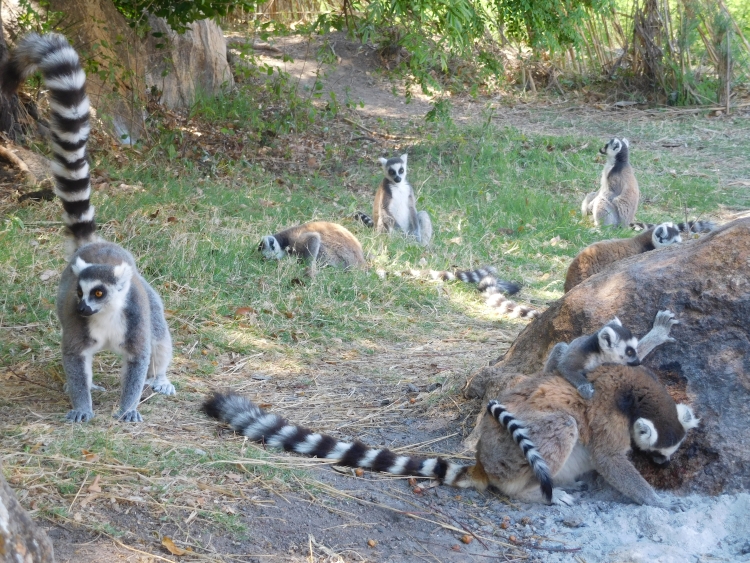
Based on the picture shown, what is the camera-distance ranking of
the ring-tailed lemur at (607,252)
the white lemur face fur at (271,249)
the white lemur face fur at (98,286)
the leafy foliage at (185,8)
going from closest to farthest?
the white lemur face fur at (98,286) → the ring-tailed lemur at (607,252) → the white lemur face fur at (271,249) → the leafy foliage at (185,8)

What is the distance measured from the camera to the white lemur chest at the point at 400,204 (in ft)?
32.3

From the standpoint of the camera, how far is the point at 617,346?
388 centimetres

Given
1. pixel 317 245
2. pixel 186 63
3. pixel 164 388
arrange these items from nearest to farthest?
pixel 164 388
pixel 317 245
pixel 186 63

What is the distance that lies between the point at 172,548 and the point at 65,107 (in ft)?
9.03

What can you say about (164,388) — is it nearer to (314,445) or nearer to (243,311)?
(314,445)

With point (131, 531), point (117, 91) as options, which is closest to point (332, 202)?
point (117, 91)

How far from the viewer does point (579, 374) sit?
3873mm

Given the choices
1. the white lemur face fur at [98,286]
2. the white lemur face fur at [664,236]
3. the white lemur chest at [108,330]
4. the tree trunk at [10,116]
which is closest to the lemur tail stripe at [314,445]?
the white lemur chest at [108,330]

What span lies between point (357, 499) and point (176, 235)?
437 centimetres

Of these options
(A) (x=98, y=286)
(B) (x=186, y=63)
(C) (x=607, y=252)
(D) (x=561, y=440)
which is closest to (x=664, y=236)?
(C) (x=607, y=252)

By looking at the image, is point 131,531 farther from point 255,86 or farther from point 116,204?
point 255,86

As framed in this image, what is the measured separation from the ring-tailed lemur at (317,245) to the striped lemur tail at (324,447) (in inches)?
132

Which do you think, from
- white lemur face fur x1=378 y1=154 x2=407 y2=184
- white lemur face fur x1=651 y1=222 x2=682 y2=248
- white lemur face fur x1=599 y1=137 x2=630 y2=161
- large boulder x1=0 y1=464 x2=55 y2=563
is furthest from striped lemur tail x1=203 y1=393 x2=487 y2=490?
white lemur face fur x1=599 y1=137 x2=630 y2=161

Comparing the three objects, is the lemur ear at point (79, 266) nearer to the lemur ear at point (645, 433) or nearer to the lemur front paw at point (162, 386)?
the lemur front paw at point (162, 386)
